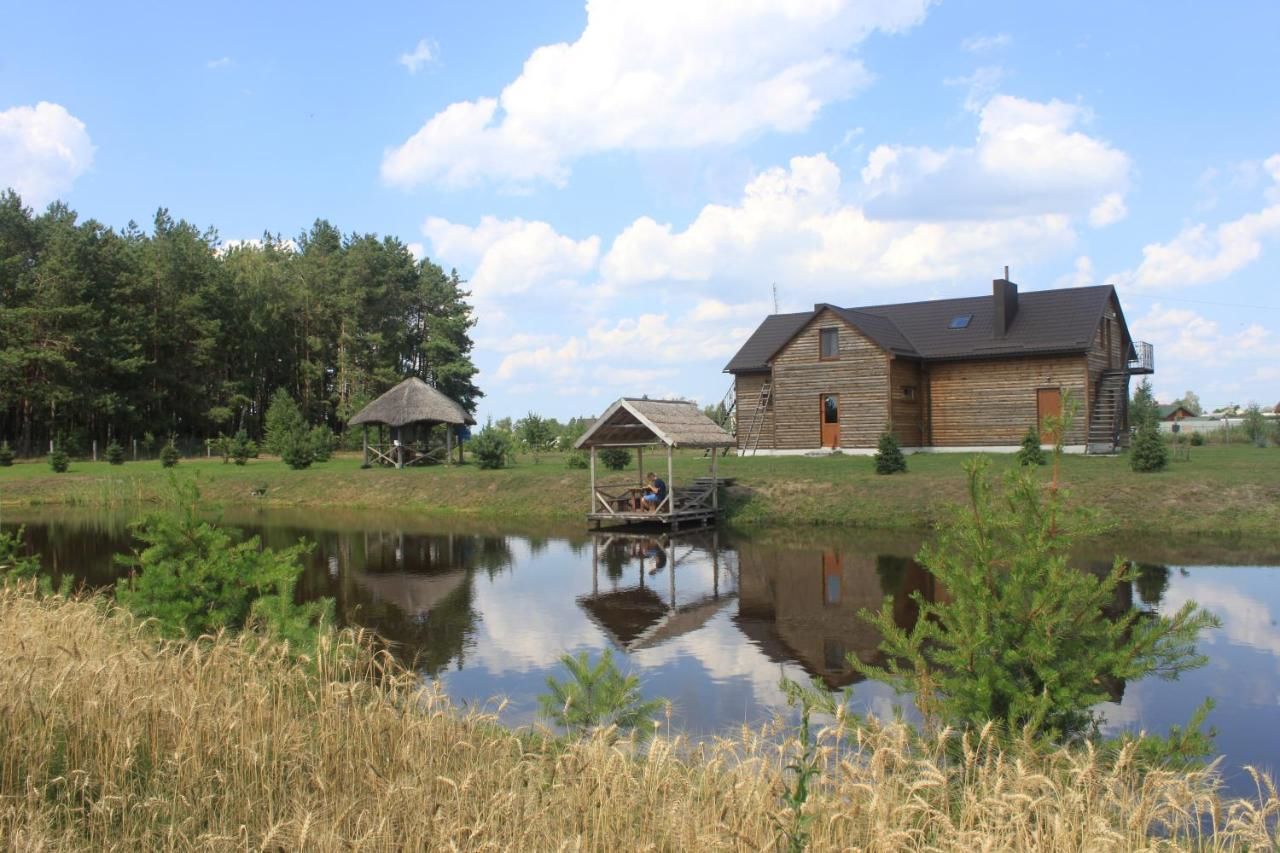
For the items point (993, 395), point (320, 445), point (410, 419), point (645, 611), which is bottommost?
point (645, 611)

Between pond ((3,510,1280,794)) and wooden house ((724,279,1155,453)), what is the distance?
1189 cm

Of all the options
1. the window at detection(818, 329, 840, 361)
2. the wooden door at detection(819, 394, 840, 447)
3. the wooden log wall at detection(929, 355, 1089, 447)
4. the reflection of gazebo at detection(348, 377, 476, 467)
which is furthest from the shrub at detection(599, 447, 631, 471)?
the wooden log wall at detection(929, 355, 1089, 447)

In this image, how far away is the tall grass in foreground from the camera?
14.0ft

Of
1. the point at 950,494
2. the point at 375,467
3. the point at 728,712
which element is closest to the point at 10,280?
the point at 375,467

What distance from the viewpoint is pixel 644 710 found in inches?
287

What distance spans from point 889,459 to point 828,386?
301 inches

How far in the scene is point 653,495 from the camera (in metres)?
25.9

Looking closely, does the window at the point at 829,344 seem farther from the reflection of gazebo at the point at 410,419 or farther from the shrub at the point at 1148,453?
the reflection of gazebo at the point at 410,419

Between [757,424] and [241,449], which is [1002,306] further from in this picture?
[241,449]

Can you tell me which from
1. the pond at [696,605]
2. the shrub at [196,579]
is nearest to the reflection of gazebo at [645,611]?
the pond at [696,605]

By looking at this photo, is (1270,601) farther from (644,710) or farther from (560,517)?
(560,517)

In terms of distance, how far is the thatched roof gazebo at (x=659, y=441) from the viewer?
24.8m

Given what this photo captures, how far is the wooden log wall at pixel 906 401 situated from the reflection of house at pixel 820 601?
14.4 metres

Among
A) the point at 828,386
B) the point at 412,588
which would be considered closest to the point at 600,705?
the point at 412,588
